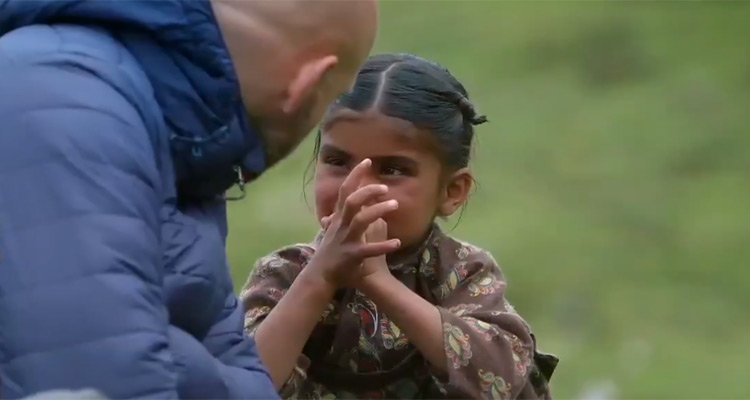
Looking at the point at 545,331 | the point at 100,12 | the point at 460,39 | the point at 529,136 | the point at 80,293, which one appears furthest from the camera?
the point at 460,39

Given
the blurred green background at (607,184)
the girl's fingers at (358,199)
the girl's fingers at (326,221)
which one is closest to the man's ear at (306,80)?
the girl's fingers at (358,199)

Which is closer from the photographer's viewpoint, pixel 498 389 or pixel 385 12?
pixel 498 389

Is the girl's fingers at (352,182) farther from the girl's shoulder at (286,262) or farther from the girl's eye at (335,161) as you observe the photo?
the girl's shoulder at (286,262)

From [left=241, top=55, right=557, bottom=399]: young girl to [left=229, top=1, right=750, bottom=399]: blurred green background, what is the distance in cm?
249

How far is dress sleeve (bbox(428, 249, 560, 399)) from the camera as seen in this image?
2.72 metres

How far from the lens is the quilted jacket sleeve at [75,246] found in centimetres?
156

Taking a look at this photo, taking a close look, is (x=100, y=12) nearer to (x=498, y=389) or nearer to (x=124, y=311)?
(x=124, y=311)

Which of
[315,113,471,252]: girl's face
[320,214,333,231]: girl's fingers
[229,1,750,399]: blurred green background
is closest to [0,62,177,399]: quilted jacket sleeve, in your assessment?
[320,214,333,231]: girl's fingers

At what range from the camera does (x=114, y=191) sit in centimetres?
161

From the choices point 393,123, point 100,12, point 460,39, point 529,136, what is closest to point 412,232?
point 393,123

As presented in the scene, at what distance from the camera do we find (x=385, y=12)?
8844 millimetres

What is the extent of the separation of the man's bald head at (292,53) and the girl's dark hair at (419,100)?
78cm

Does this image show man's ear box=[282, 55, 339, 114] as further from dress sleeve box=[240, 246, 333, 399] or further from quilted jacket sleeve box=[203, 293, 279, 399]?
dress sleeve box=[240, 246, 333, 399]

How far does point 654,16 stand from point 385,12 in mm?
1663
